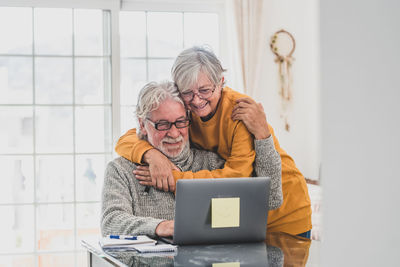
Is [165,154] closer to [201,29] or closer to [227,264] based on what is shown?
[227,264]

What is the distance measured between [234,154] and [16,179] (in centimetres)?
231

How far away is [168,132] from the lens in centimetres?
198

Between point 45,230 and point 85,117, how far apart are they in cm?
91

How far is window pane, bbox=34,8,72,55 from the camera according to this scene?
3.65 m

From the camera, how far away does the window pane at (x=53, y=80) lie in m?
3.67

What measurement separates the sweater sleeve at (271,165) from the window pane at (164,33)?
6.92ft

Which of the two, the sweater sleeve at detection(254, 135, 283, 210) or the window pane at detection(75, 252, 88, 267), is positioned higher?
the sweater sleeve at detection(254, 135, 283, 210)

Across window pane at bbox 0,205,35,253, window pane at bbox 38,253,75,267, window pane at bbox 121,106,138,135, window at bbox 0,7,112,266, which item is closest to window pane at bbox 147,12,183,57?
window at bbox 0,7,112,266

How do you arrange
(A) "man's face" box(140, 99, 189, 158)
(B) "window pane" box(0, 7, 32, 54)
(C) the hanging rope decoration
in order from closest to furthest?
(A) "man's face" box(140, 99, 189, 158)
(B) "window pane" box(0, 7, 32, 54)
(C) the hanging rope decoration

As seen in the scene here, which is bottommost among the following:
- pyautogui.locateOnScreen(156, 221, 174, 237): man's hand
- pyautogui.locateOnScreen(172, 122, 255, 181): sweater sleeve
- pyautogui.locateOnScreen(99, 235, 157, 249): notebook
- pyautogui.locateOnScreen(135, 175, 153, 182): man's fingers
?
pyautogui.locateOnScreen(99, 235, 157, 249): notebook

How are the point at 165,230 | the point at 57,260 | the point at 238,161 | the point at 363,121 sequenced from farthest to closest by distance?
the point at 57,260, the point at 238,161, the point at 165,230, the point at 363,121

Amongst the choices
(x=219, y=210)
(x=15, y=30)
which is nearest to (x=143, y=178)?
(x=219, y=210)

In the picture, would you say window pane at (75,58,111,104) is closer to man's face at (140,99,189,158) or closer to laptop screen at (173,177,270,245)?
man's face at (140,99,189,158)

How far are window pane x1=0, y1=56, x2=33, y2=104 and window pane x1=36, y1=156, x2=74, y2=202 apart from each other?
485 millimetres
